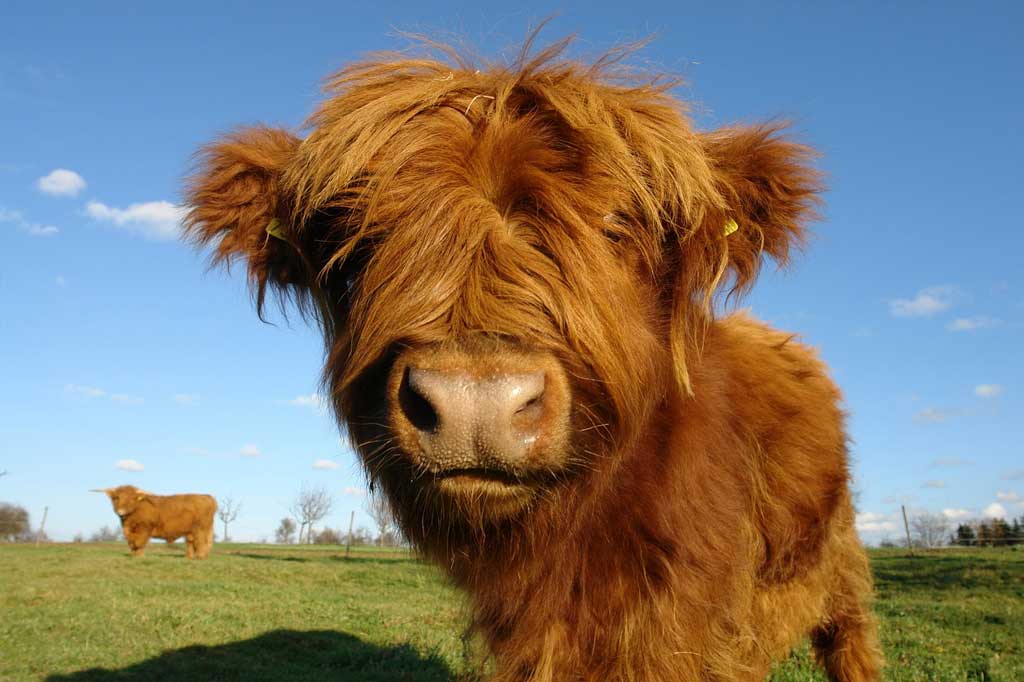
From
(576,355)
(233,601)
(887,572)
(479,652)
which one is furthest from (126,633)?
(887,572)

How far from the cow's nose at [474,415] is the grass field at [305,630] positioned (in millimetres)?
1649

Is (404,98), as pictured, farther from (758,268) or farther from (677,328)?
(758,268)

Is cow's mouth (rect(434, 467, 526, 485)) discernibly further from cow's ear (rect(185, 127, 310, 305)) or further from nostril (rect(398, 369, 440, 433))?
cow's ear (rect(185, 127, 310, 305))

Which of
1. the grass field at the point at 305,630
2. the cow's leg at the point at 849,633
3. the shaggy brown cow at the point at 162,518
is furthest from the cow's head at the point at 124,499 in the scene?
the cow's leg at the point at 849,633

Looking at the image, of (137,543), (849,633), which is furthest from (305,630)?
(137,543)

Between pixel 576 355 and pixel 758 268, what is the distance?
1.16 m

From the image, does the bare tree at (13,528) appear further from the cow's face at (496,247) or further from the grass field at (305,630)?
the cow's face at (496,247)

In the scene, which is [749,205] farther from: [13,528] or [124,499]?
[13,528]

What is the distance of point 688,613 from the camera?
2441 millimetres

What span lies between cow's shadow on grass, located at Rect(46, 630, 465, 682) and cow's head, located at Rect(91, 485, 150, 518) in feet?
79.3

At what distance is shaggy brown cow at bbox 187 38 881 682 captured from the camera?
181cm

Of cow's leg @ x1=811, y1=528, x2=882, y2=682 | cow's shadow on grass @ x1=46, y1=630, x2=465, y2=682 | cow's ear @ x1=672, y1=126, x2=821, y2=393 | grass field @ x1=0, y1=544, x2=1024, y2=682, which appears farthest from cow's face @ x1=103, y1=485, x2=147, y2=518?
cow's ear @ x1=672, y1=126, x2=821, y2=393

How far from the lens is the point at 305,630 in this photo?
25.3 ft

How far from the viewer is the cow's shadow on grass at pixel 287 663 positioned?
5469mm
